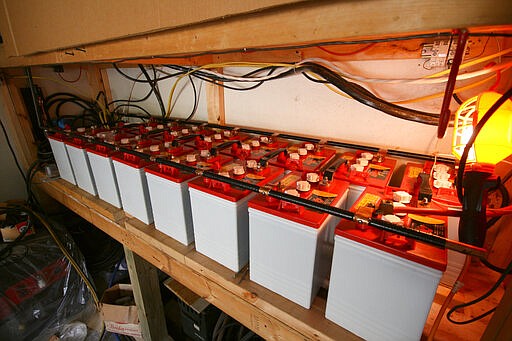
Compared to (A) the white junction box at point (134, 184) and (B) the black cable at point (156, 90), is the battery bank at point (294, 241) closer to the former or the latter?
(A) the white junction box at point (134, 184)

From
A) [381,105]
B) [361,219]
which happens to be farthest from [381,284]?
[381,105]

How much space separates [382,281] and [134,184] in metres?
0.80

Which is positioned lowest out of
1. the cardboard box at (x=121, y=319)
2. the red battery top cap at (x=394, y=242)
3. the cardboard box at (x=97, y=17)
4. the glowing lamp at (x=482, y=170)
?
the cardboard box at (x=121, y=319)

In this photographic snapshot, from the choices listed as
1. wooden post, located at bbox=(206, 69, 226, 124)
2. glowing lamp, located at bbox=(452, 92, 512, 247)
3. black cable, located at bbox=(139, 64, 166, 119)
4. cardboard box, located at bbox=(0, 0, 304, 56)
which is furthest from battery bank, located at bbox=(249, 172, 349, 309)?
black cable, located at bbox=(139, 64, 166, 119)

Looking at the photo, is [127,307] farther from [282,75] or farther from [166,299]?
[282,75]

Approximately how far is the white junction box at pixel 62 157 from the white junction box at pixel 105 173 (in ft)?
0.94

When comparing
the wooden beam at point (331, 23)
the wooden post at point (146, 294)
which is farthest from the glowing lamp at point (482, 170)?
the wooden post at point (146, 294)

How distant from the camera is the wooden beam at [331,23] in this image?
0.73 ft

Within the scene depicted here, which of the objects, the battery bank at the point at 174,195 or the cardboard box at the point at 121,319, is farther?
the cardboard box at the point at 121,319

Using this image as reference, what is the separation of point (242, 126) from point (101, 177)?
28.5 inches

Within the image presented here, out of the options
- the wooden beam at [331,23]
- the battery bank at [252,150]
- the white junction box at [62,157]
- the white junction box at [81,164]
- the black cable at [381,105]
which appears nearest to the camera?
the wooden beam at [331,23]

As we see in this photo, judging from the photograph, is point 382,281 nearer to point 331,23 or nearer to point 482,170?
point 482,170

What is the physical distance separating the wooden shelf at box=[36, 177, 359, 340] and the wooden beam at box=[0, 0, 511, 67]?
1.90ft

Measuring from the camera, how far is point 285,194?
0.49 m
